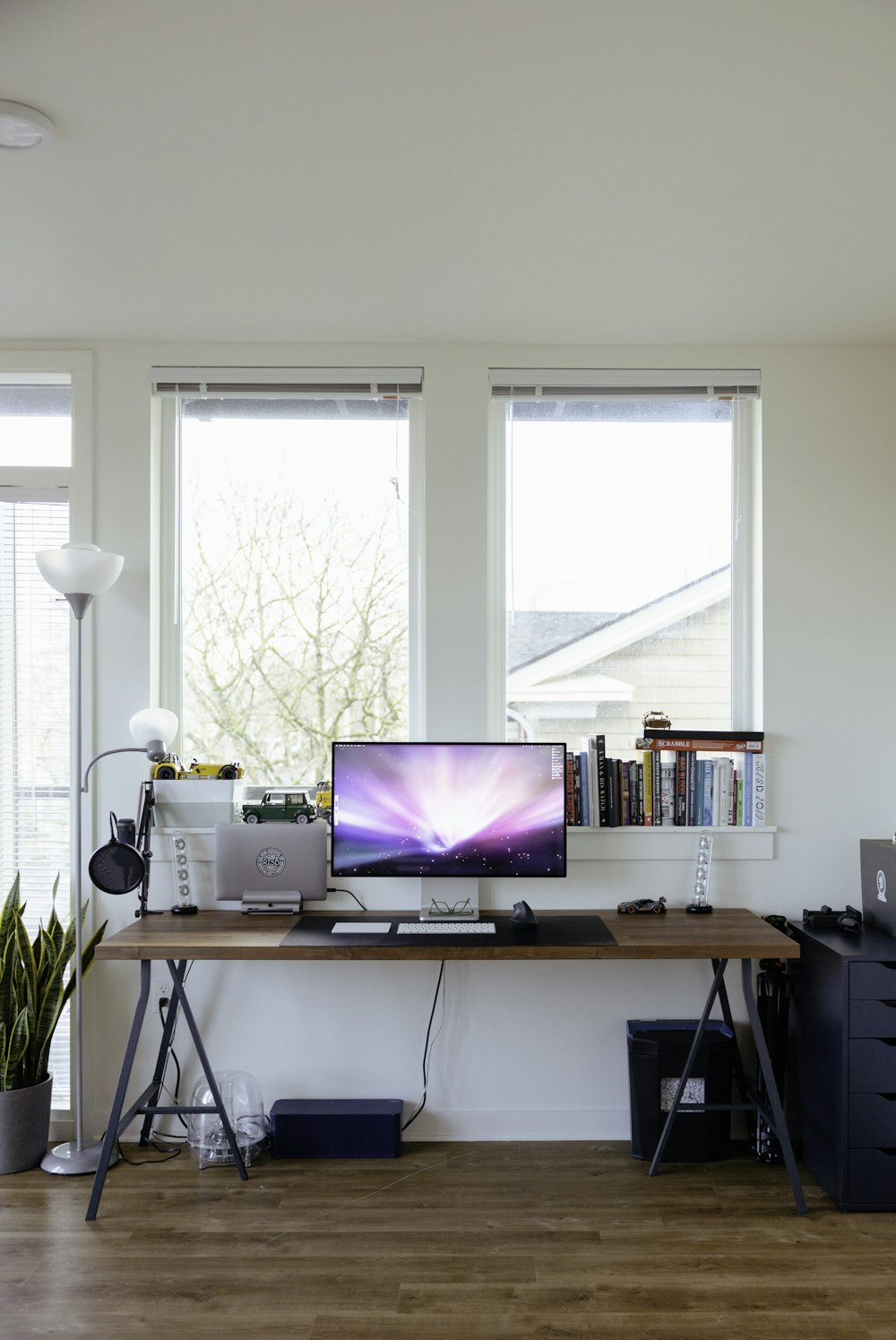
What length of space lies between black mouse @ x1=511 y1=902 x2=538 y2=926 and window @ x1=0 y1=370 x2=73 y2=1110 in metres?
1.61

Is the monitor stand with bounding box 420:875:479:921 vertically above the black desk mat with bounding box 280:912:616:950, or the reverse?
the monitor stand with bounding box 420:875:479:921

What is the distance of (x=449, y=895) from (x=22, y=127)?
94.3 inches


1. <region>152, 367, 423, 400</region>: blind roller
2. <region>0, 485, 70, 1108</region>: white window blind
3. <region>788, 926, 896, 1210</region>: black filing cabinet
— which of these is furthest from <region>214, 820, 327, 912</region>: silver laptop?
<region>788, 926, 896, 1210</region>: black filing cabinet

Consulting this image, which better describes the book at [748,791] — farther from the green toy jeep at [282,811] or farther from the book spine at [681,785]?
the green toy jeep at [282,811]

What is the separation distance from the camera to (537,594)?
365 cm

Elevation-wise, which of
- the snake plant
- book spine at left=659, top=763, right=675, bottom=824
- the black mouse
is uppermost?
book spine at left=659, top=763, right=675, bottom=824

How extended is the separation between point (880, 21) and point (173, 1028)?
→ 10.9 feet

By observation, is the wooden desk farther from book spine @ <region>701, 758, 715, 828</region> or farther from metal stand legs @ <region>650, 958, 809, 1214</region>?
book spine @ <region>701, 758, 715, 828</region>

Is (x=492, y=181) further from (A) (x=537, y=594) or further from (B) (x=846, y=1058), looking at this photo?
(B) (x=846, y=1058)

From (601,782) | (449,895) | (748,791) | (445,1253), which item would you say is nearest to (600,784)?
(601,782)

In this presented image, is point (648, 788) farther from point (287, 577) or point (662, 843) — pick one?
point (287, 577)

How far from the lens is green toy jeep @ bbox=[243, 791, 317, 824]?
3361 millimetres

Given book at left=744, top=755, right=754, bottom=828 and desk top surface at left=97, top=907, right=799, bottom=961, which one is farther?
book at left=744, top=755, right=754, bottom=828

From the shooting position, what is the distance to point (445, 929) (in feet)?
10.2
